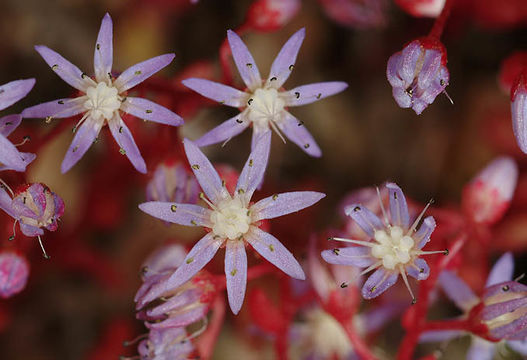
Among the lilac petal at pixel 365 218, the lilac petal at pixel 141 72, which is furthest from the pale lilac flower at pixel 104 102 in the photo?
the lilac petal at pixel 365 218

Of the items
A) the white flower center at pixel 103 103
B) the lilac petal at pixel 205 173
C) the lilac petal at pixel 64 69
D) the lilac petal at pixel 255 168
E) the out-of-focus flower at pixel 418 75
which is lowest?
the lilac petal at pixel 255 168

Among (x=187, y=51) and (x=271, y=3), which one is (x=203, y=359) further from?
(x=187, y=51)

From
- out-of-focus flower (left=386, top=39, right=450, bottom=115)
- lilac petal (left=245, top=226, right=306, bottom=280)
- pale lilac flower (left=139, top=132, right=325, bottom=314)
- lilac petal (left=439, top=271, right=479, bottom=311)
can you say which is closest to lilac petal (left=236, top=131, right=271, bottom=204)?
pale lilac flower (left=139, top=132, right=325, bottom=314)

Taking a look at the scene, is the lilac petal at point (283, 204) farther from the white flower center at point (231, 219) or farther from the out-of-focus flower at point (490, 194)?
the out-of-focus flower at point (490, 194)

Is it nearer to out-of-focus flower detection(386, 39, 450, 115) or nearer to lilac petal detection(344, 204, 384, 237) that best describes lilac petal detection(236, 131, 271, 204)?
lilac petal detection(344, 204, 384, 237)

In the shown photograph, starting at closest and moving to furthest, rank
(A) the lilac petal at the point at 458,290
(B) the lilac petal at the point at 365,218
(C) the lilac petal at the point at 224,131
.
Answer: (B) the lilac petal at the point at 365,218
(C) the lilac petal at the point at 224,131
(A) the lilac petal at the point at 458,290

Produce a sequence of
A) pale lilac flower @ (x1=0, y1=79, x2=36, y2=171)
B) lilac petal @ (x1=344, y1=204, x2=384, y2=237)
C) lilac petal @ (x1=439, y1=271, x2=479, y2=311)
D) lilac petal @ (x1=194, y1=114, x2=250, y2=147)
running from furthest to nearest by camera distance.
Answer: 1. lilac petal @ (x1=439, y1=271, x2=479, y2=311)
2. lilac petal @ (x1=194, y1=114, x2=250, y2=147)
3. lilac petal @ (x1=344, y1=204, x2=384, y2=237)
4. pale lilac flower @ (x1=0, y1=79, x2=36, y2=171)

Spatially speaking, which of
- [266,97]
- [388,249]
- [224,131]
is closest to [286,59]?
[266,97]
